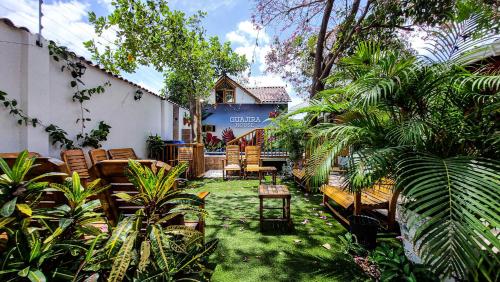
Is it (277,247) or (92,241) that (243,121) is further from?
(92,241)

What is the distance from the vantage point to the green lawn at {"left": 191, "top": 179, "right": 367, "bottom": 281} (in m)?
2.31

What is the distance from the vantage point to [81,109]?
458 centimetres

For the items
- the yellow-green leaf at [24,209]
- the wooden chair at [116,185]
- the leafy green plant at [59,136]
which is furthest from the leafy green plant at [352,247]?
the leafy green plant at [59,136]

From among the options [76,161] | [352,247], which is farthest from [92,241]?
[76,161]

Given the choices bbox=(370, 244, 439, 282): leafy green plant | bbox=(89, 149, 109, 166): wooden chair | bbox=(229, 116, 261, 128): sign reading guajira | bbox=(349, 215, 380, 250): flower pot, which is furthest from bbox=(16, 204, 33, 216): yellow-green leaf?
bbox=(229, 116, 261, 128): sign reading guajira

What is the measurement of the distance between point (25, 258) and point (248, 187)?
5.22 m

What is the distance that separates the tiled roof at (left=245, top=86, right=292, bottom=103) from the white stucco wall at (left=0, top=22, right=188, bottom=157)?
12.3 m

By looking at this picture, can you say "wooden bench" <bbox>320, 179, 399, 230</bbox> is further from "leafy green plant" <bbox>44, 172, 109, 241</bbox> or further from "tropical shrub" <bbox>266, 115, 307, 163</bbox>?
"tropical shrub" <bbox>266, 115, 307, 163</bbox>

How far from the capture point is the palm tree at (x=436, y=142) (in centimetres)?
119

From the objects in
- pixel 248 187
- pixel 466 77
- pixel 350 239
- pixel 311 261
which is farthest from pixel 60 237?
pixel 248 187

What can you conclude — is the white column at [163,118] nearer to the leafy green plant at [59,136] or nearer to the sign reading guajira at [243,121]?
the leafy green plant at [59,136]

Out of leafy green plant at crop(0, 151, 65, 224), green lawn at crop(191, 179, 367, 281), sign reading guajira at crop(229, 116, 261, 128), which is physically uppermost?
sign reading guajira at crop(229, 116, 261, 128)

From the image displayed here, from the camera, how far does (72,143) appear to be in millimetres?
4230

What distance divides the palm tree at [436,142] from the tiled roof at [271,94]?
49.1ft
